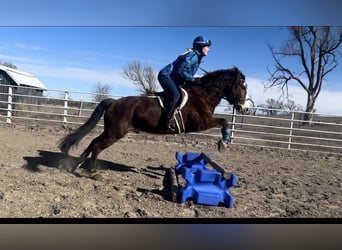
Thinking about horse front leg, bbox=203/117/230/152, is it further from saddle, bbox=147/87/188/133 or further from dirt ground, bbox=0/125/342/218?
dirt ground, bbox=0/125/342/218

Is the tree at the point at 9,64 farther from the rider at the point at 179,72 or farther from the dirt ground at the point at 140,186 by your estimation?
the rider at the point at 179,72

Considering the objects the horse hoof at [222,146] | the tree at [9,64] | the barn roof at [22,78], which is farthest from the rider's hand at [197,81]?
the tree at [9,64]

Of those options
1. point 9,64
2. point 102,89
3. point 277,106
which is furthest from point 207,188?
point 9,64

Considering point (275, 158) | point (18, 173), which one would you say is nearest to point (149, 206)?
point (18, 173)

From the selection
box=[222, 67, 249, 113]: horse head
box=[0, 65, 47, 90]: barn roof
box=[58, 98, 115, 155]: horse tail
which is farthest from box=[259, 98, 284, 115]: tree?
box=[0, 65, 47, 90]: barn roof

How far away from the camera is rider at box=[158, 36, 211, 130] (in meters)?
3.31

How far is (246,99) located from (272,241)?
1.51m

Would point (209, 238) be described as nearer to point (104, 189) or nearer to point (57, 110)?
point (104, 189)

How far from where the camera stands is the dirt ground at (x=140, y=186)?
2.78 metres

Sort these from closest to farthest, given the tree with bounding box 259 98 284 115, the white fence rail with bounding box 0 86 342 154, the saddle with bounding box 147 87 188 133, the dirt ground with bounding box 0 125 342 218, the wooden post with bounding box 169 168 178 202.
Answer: the dirt ground with bounding box 0 125 342 218 < the wooden post with bounding box 169 168 178 202 < the saddle with bounding box 147 87 188 133 < the tree with bounding box 259 98 284 115 < the white fence rail with bounding box 0 86 342 154

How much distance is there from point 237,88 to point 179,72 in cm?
64

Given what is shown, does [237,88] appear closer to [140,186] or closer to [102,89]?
[140,186]

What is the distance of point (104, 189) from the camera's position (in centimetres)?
319
